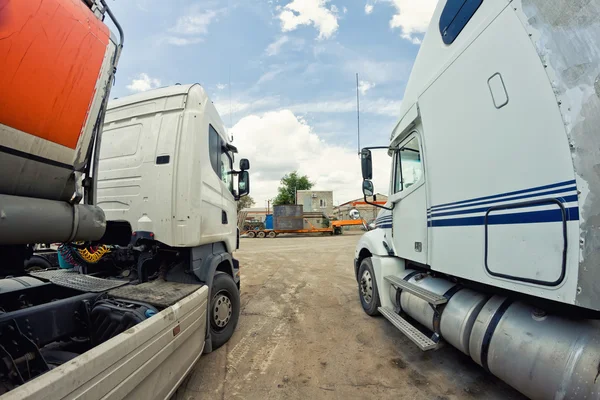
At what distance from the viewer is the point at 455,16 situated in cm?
255

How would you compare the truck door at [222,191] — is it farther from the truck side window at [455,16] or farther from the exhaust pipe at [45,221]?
the truck side window at [455,16]

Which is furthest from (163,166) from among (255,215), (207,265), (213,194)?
(255,215)

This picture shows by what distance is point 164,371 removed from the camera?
2.07m

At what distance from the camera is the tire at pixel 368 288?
4312mm

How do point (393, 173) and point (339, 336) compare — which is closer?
point (339, 336)

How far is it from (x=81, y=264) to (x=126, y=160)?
149 cm

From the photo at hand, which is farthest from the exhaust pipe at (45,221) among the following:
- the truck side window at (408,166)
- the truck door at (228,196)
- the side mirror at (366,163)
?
the side mirror at (366,163)

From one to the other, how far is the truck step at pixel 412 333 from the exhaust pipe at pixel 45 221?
9.59ft

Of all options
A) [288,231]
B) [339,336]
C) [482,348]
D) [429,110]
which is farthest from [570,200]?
[288,231]

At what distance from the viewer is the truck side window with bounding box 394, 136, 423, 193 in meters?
3.53

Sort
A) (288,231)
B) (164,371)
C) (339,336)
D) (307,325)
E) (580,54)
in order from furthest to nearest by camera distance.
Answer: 1. (288,231)
2. (307,325)
3. (339,336)
4. (164,371)
5. (580,54)

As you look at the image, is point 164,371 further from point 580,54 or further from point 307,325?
point 580,54

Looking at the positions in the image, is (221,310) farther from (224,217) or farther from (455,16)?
(455,16)

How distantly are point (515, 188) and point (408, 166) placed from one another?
1945 mm
